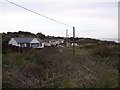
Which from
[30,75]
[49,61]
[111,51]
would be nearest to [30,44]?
[111,51]

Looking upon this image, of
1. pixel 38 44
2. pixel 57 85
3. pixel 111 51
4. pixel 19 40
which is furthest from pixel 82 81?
pixel 38 44

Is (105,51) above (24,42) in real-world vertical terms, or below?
below

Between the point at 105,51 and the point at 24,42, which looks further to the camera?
the point at 24,42

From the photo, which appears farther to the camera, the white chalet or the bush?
the white chalet

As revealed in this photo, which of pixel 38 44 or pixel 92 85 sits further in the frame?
pixel 38 44

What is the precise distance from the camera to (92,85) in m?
5.92

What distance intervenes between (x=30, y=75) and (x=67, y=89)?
246 cm

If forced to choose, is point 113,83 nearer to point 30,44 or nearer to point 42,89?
point 42,89

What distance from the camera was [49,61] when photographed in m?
10.4

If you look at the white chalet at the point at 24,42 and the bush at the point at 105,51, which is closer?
the bush at the point at 105,51

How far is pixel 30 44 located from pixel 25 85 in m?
39.9

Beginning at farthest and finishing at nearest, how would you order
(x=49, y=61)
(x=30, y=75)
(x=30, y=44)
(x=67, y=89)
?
(x=30, y=44)
(x=49, y=61)
(x=30, y=75)
(x=67, y=89)

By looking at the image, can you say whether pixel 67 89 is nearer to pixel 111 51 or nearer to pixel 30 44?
pixel 111 51

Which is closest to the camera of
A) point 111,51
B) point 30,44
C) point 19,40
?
point 111,51
